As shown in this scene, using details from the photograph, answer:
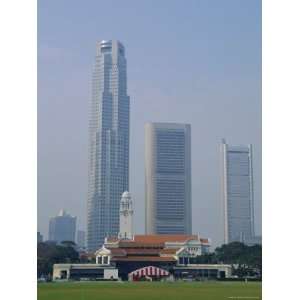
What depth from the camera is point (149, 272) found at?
38.2 feet

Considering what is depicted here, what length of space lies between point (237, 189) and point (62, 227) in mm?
2650

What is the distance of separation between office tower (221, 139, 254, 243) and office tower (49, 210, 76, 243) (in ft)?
7.36

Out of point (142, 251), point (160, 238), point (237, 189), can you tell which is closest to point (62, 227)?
point (160, 238)

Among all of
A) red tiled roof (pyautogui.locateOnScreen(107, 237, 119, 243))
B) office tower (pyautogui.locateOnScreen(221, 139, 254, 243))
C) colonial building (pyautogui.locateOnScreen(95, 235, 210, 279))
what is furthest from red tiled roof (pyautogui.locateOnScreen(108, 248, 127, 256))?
office tower (pyautogui.locateOnScreen(221, 139, 254, 243))

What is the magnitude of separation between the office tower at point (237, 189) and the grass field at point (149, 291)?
0.93m

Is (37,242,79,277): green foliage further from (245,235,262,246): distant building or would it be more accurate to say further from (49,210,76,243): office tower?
(245,235,262,246): distant building

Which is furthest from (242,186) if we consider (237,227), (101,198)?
(101,198)

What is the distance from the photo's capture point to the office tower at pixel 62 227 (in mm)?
8914

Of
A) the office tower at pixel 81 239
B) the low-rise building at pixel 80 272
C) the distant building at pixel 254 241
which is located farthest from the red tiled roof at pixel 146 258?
the distant building at pixel 254 241

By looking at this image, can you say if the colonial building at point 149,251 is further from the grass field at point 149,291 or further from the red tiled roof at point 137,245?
the grass field at point 149,291

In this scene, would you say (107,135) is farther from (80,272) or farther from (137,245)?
(80,272)

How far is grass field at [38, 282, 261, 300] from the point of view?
29.0 ft
